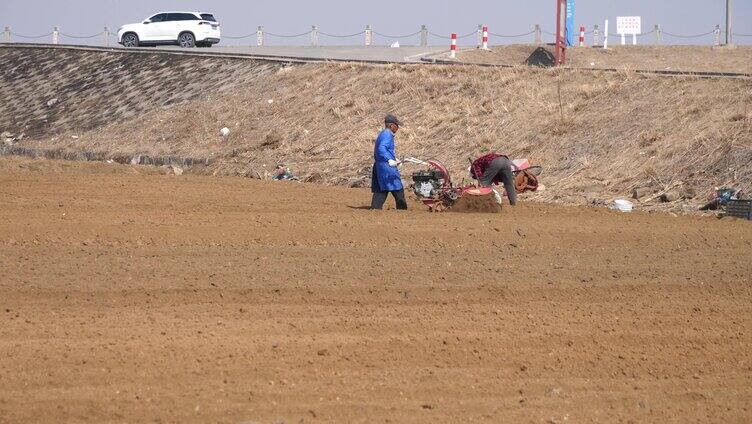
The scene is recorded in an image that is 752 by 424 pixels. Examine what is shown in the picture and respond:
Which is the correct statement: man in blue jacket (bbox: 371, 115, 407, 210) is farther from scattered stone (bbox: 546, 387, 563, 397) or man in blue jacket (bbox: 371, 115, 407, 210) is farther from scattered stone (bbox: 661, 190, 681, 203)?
scattered stone (bbox: 546, 387, 563, 397)

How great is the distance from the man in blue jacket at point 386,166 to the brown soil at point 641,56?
79.0ft

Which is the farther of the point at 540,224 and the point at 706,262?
the point at 540,224

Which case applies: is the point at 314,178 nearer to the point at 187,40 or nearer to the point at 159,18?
the point at 187,40

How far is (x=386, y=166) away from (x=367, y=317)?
7171 millimetres

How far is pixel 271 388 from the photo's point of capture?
852 centimetres

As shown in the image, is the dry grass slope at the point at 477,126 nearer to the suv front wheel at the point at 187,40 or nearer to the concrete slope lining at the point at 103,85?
the concrete slope lining at the point at 103,85

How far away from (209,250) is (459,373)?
5.81m

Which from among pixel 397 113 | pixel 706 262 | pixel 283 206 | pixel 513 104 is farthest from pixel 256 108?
pixel 706 262

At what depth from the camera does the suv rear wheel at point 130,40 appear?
170ft

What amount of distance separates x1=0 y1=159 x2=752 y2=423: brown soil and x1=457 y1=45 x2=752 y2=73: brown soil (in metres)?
25.8

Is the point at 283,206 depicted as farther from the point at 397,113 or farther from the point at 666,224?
the point at 397,113

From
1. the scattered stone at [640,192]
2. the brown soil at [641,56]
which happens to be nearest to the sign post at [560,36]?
the brown soil at [641,56]

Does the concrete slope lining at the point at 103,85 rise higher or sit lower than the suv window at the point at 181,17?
lower

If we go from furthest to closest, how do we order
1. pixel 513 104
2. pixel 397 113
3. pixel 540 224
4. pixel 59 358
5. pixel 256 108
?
pixel 256 108
pixel 397 113
pixel 513 104
pixel 540 224
pixel 59 358
